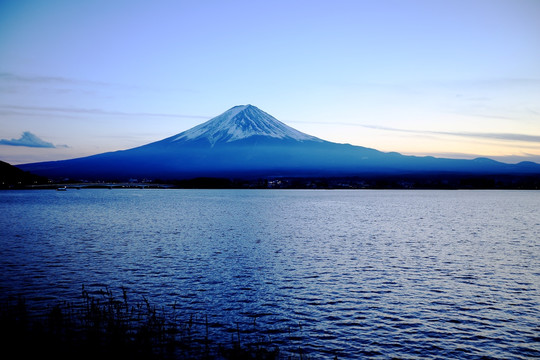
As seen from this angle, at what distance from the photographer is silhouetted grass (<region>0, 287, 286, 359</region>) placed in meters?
13.9

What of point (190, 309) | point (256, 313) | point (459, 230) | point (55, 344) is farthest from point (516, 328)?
point (459, 230)

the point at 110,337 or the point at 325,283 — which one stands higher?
the point at 110,337

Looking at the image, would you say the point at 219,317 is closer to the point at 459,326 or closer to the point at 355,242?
the point at 459,326

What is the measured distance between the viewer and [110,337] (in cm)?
1539

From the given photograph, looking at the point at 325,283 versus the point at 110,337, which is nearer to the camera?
the point at 110,337

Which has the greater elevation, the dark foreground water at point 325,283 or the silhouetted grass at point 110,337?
the silhouetted grass at point 110,337

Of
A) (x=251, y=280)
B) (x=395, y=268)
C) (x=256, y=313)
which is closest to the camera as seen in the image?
(x=256, y=313)

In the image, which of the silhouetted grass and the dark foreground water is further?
the dark foreground water

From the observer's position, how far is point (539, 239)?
50.0 m

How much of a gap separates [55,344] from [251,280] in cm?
1377

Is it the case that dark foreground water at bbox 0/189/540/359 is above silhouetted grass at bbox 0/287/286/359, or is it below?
below

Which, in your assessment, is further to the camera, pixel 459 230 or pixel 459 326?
pixel 459 230

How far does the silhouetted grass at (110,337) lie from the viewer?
13930 mm

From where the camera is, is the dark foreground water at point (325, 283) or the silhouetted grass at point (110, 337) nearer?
the silhouetted grass at point (110, 337)
